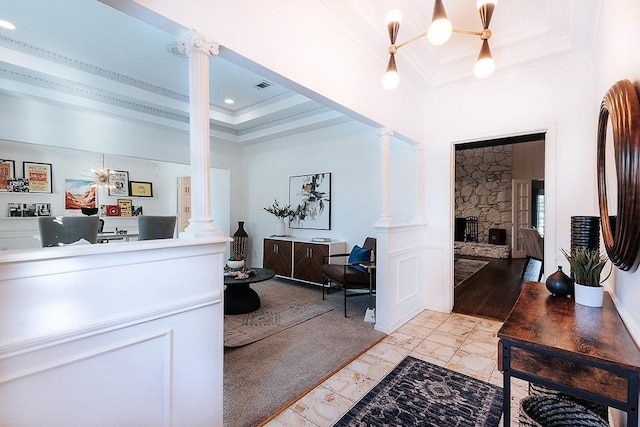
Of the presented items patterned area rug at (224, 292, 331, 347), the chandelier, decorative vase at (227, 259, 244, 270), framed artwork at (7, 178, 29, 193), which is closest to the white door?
patterned area rug at (224, 292, 331, 347)

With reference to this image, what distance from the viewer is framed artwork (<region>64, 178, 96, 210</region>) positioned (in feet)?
14.4

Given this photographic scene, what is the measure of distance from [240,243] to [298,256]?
1.63 metres

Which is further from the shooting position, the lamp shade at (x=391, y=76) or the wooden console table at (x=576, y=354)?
the lamp shade at (x=391, y=76)

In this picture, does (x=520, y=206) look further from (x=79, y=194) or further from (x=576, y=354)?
(x=79, y=194)

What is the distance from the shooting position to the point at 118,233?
500cm

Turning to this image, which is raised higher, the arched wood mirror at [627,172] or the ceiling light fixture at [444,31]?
the ceiling light fixture at [444,31]

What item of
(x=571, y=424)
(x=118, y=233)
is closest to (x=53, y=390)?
(x=571, y=424)

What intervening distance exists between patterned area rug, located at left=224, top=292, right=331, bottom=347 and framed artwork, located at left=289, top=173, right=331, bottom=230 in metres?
1.58

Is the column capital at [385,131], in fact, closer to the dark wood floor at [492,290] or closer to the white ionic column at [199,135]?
the white ionic column at [199,135]

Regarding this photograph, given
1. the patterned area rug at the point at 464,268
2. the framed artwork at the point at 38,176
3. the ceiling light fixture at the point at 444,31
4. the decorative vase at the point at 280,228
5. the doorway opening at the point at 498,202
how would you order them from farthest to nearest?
the doorway opening at the point at 498,202
the decorative vase at the point at 280,228
the patterned area rug at the point at 464,268
the framed artwork at the point at 38,176
the ceiling light fixture at the point at 444,31

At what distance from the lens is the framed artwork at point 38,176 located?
4.02m

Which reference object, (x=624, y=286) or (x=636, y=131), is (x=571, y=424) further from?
(x=636, y=131)

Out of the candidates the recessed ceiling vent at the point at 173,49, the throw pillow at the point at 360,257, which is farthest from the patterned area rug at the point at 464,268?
the recessed ceiling vent at the point at 173,49

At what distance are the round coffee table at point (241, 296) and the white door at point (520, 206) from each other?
23.8 ft
